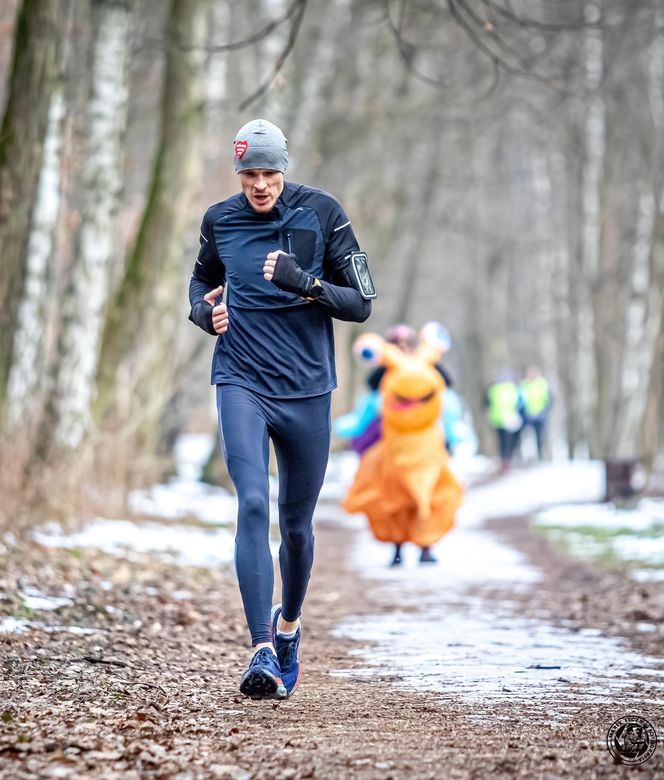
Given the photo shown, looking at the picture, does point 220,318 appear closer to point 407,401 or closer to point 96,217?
point 407,401

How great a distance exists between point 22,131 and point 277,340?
5230 millimetres

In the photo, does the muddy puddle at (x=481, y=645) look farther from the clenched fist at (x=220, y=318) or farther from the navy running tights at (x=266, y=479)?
the clenched fist at (x=220, y=318)

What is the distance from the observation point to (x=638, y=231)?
27.4 meters

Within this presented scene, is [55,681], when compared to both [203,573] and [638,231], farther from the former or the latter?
[638,231]

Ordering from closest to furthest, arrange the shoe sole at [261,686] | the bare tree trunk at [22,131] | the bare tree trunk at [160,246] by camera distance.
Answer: the shoe sole at [261,686] < the bare tree trunk at [22,131] < the bare tree trunk at [160,246]

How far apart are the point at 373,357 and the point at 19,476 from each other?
3.31 metres

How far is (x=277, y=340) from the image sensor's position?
5.76m

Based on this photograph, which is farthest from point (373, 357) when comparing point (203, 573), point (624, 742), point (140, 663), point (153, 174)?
point (624, 742)

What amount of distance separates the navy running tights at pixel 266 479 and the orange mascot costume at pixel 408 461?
6.62 m

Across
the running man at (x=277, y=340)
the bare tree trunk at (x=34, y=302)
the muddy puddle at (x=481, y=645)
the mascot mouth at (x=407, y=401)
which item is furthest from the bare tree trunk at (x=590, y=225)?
the running man at (x=277, y=340)

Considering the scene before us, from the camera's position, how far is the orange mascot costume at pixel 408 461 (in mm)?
12594

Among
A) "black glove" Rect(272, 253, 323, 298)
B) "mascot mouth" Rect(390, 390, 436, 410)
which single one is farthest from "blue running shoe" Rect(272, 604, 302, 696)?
"mascot mouth" Rect(390, 390, 436, 410)

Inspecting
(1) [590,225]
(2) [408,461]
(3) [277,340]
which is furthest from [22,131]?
(1) [590,225]

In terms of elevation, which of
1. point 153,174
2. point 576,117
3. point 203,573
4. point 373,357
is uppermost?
point 576,117
